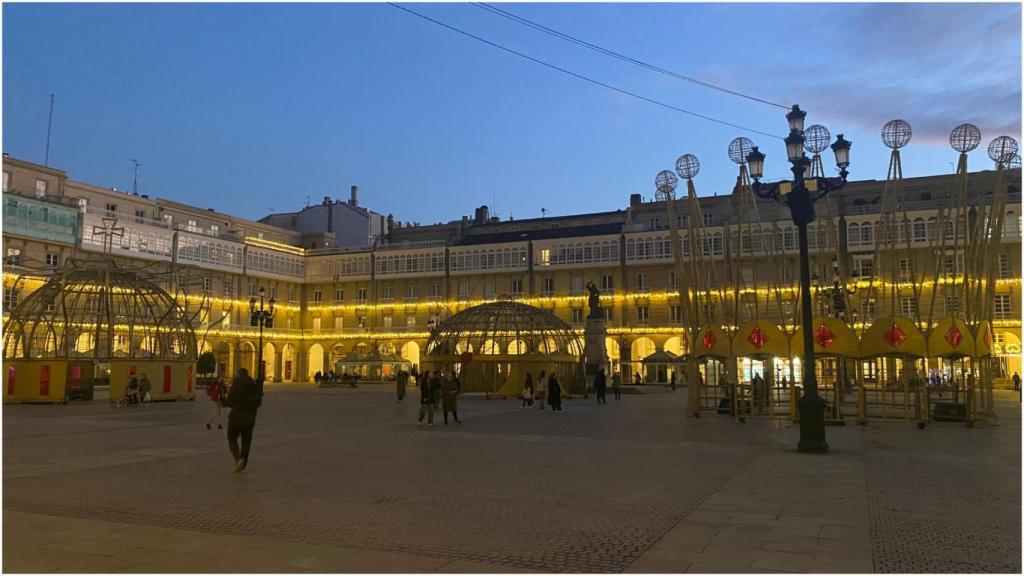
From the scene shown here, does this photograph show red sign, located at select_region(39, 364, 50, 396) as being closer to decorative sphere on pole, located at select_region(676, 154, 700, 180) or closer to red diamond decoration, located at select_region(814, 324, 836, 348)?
decorative sphere on pole, located at select_region(676, 154, 700, 180)

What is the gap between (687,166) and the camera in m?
24.5

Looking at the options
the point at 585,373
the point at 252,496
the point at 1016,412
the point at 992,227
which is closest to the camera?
the point at 252,496

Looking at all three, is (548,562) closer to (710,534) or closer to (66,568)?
(710,534)

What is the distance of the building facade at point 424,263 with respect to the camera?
199 feet

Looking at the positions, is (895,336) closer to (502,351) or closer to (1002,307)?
(502,351)

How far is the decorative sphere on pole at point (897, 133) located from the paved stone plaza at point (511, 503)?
27.3 feet

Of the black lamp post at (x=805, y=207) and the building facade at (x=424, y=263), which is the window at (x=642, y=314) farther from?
the black lamp post at (x=805, y=207)

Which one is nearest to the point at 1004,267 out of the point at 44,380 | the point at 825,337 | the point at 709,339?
the point at 825,337

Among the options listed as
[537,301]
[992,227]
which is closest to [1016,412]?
[992,227]

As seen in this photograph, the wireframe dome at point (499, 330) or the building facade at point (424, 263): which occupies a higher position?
the building facade at point (424, 263)

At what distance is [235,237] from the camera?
256ft

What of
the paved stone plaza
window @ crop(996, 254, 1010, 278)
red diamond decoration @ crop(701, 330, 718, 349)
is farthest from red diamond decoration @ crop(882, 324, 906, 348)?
window @ crop(996, 254, 1010, 278)

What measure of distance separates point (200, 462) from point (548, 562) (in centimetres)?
877

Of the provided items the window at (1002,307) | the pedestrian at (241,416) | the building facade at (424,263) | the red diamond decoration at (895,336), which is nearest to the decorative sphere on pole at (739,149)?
the red diamond decoration at (895,336)
